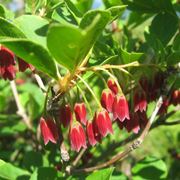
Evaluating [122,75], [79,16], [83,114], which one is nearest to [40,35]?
[79,16]

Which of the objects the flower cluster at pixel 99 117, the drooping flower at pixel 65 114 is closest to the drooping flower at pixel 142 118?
the flower cluster at pixel 99 117

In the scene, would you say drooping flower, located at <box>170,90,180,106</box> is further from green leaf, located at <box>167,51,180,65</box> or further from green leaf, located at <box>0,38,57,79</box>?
green leaf, located at <box>0,38,57,79</box>

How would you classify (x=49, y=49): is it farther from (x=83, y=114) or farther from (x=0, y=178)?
(x=0, y=178)

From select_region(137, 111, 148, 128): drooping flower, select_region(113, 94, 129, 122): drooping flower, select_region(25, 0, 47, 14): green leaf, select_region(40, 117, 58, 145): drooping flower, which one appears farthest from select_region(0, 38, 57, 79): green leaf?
select_region(137, 111, 148, 128): drooping flower

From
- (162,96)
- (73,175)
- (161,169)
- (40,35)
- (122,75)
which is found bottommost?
(161,169)

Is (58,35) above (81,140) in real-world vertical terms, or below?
above

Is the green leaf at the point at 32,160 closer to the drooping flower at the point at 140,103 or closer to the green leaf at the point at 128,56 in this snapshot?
the drooping flower at the point at 140,103
